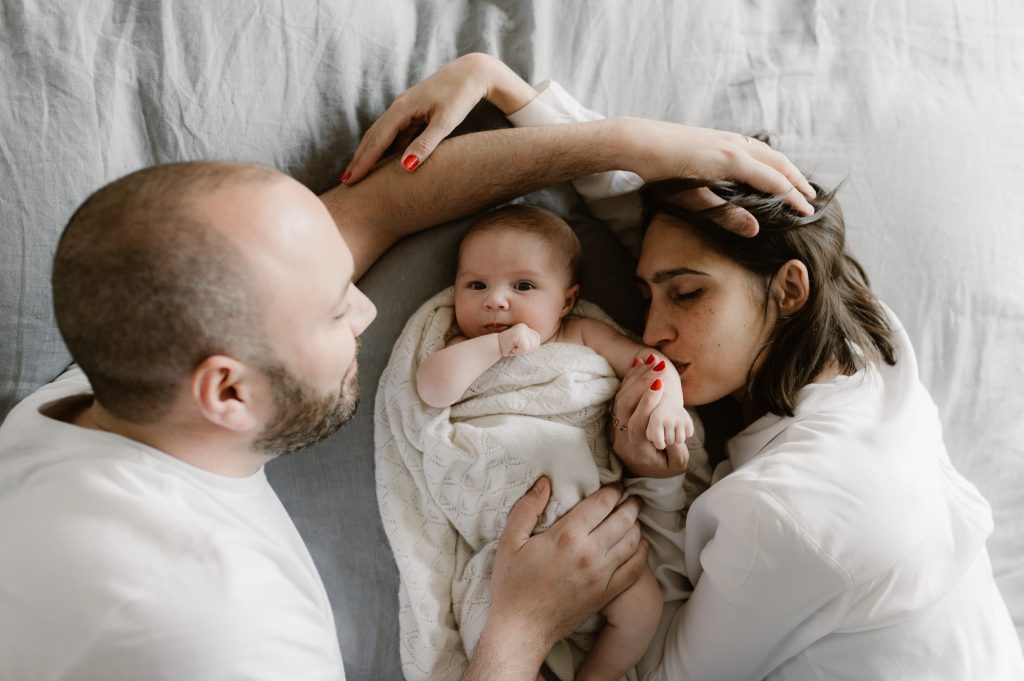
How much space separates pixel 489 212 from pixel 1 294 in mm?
947

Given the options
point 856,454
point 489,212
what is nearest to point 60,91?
point 489,212

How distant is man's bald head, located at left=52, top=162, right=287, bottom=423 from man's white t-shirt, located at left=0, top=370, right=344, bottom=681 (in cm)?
17

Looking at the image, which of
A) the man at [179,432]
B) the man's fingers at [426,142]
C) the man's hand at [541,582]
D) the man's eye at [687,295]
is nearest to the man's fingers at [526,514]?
the man's hand at [541,582]

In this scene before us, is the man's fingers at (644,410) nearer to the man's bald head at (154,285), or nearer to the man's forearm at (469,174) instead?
the man's forearm at (469,174)

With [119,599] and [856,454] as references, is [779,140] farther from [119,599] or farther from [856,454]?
[119,599]

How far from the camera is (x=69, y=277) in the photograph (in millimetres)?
1062

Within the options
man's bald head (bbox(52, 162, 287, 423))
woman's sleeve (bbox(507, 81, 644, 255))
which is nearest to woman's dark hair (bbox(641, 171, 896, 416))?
woman's sleeve (bbox(507, 81, 644, 255))

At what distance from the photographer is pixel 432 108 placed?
5.43 feet

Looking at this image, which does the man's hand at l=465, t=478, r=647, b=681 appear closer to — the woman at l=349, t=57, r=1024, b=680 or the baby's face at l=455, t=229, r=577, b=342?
the woman at l=349, t=57, r=1024, b=680

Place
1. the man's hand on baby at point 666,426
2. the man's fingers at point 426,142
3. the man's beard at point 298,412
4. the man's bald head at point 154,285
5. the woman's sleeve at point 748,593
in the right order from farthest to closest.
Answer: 1. the man's fingers at point 426,142
2. the man's hand on baby at point 666,426
3. the woman's sleeve at point 748,593
4. the man's beard at point 298,412
5. the man's bald head at point 154,285

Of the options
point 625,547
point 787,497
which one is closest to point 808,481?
point 787,497

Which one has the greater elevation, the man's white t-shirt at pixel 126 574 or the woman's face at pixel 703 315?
the woman's face at pixel 703 315

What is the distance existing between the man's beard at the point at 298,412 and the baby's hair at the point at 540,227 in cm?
46

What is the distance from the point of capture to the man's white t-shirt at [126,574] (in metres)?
1.13
